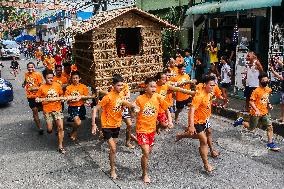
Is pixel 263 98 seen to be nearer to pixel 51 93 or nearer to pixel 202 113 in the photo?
pixel 202 113

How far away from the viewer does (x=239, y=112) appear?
1062 centimetres

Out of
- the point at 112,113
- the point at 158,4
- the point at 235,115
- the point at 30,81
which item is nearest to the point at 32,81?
the point at 30,81

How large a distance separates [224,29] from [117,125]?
10600 mm

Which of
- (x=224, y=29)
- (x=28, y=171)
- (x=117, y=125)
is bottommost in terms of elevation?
(x=28, y=171)

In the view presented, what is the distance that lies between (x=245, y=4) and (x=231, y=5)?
3.03ft

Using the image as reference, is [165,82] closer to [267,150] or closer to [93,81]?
[93,81]

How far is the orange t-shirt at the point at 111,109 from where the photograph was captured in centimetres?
657

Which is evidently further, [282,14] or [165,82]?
[282,14]

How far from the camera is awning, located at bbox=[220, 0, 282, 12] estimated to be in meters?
11.2

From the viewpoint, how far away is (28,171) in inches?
278

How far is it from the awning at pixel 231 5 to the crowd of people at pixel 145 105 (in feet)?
7.49

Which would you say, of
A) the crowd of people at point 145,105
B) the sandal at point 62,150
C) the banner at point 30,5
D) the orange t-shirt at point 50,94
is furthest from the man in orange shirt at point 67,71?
the banner at point 30,5

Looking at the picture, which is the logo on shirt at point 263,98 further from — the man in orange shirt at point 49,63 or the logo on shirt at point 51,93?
the man in orange shirt at point 49,63

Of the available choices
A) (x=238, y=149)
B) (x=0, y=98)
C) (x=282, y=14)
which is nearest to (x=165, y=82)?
(x=238, y=149)
